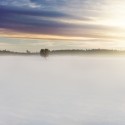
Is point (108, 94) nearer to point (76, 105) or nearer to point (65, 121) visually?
point (76, 105)

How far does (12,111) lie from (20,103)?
2567 millimetres

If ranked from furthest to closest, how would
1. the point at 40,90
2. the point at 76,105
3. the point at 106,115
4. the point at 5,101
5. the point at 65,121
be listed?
the point at 40,90
the point at 5,101
the point at 76,105
the point at 106,115
the point at 65,121

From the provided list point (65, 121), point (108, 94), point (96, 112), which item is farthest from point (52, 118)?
point (108, 94)

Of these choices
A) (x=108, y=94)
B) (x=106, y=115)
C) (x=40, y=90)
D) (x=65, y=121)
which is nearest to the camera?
(x=65, y=121)

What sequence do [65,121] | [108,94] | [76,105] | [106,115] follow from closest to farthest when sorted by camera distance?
[65,121] → [106,115] → [76,105] → [108,94]

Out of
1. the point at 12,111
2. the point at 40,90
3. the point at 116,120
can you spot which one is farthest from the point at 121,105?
the point at 40,90

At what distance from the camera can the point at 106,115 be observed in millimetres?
18609

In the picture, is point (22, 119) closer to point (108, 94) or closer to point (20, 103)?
point (20, 103)

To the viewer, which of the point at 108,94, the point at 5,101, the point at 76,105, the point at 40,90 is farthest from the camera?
the point at 40,90

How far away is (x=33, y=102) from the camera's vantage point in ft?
73.0

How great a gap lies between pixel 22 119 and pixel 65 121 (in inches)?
68.0

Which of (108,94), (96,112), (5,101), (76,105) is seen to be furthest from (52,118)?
(108,94)

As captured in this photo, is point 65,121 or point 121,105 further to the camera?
point 121,105

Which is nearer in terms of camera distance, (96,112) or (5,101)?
(96,112)
